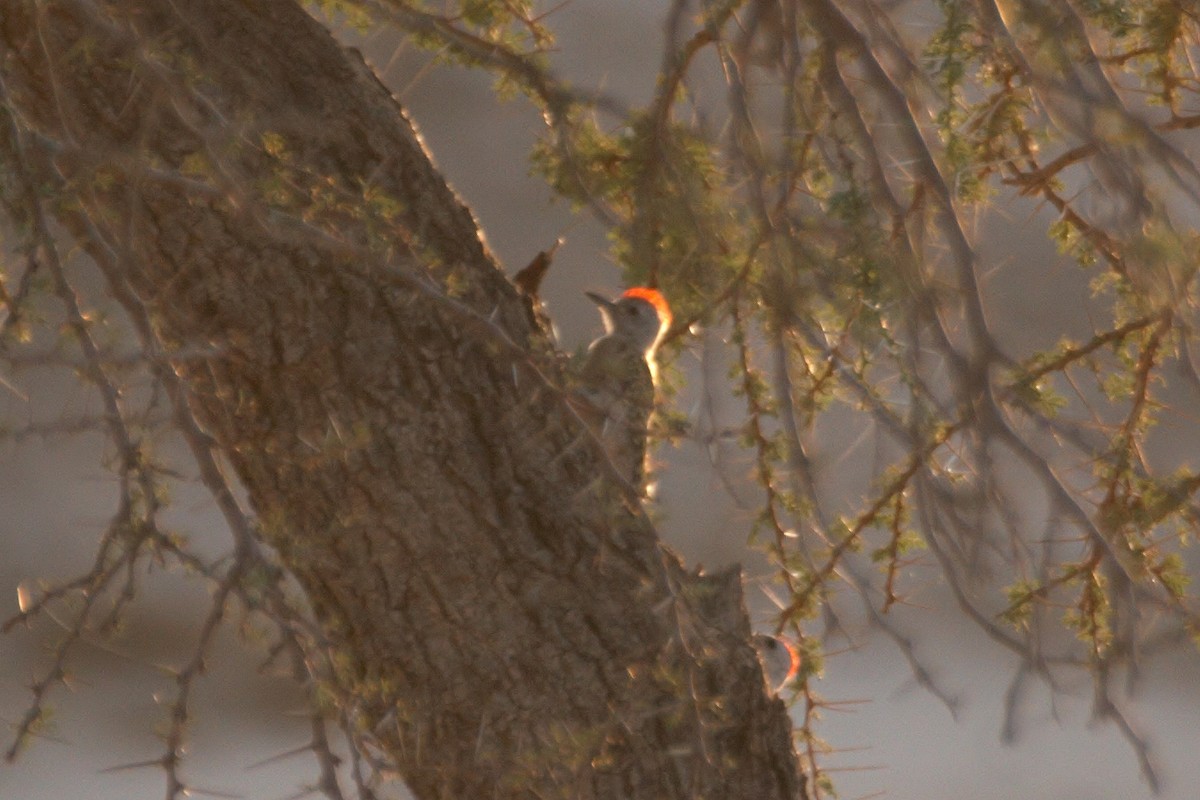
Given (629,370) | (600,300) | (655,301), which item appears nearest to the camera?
(629,370)

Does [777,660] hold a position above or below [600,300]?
below

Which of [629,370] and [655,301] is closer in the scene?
[629,370]

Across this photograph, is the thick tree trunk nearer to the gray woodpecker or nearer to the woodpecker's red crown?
the gray woodpecker

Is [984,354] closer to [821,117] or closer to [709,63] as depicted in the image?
[821,117]

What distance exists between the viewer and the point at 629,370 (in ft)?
4.76

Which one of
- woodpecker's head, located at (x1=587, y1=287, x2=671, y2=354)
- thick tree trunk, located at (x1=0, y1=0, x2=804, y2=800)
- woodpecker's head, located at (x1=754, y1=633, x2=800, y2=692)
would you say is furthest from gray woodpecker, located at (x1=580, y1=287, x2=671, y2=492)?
woodpecker's head, located at (x1=754, y1=633, x2=800, y2=692)

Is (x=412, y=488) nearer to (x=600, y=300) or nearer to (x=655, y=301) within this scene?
(x=655, y=301)

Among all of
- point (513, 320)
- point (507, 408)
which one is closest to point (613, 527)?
point (507, 408)

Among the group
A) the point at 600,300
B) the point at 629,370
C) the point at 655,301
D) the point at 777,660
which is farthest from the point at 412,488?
the point at 600,300

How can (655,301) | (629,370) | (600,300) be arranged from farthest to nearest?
(600,300) < (655,301) < (629,370)

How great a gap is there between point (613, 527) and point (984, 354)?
0.48 m

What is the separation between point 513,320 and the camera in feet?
5.33

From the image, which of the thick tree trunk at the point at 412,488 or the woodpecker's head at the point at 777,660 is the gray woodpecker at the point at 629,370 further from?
the woodpecker's head at the point at 777,660

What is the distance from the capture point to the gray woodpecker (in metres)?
1.59
